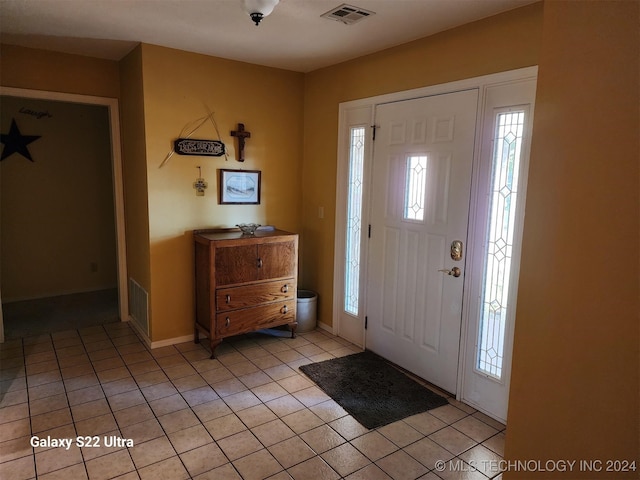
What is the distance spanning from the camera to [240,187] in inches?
147

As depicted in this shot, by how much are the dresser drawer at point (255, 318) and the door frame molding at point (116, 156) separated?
4.20ft

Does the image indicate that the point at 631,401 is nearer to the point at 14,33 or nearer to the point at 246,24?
the point at 246,24

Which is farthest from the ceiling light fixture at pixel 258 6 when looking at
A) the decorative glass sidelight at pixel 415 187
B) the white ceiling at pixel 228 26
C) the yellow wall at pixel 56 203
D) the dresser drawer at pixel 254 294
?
the yellow wall at pixel 56 203

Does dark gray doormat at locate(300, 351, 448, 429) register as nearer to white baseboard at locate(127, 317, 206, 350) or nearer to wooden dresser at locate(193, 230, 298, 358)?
wooden dresser at locate(193, 230, 298, 358)

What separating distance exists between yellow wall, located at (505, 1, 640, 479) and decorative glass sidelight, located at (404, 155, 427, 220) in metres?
1.97

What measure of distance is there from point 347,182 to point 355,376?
1571mm

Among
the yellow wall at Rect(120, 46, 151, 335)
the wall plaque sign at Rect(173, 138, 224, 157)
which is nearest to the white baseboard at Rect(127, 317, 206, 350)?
the yellow wall at Rect(120, 46, 151, 335)

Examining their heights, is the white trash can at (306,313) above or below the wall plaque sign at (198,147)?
below

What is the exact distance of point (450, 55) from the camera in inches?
106

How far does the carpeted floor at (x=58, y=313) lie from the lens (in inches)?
150

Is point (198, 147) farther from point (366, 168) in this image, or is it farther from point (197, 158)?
point (366, 168)

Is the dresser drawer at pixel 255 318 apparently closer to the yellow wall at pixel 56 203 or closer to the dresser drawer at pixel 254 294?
the dresser drawer at pixel 254 294

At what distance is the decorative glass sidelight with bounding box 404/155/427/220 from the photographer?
115 inches

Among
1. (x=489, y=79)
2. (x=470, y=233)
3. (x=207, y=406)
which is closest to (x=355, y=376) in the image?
(x=207, y=406)
